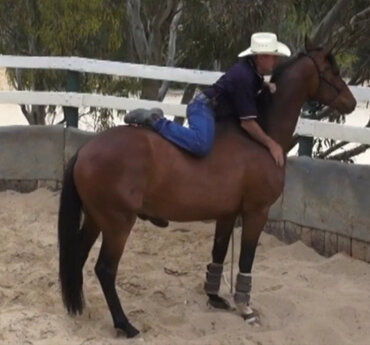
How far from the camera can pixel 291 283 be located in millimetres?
6359

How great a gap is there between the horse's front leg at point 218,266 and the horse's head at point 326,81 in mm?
1057

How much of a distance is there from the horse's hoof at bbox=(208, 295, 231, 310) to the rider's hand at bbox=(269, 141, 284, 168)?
3.47ft

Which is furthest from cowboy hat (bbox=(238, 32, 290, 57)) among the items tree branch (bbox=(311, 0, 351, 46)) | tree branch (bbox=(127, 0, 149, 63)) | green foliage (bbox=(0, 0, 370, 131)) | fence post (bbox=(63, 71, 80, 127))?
tree branch (bbox=(127, 0, 149, 63))

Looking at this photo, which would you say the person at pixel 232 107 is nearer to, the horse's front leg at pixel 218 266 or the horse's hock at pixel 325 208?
the horse's front leg at pixel 218 266


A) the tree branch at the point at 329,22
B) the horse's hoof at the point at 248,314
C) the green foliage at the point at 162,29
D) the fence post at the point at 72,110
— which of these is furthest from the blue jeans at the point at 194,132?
the tree branch at the point at 329,22

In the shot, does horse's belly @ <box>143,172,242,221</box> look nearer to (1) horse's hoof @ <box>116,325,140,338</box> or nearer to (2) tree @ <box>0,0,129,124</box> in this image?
(1) horse's hoof @ <box>116,325,140,338</box>

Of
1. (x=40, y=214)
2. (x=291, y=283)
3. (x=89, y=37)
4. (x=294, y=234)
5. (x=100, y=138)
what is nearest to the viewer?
(x=100, y=138)

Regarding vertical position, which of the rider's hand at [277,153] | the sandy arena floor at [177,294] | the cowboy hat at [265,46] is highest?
the cowboy hat at [265,46]

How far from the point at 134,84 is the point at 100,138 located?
29.3 ft

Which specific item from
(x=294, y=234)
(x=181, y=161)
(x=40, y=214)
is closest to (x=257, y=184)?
(x=181, y=161)

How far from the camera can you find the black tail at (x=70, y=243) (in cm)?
528

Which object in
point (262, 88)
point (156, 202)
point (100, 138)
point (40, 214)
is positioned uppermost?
point (262, 88)

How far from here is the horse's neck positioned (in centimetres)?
570

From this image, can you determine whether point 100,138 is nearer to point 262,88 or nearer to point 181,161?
point 181,161
